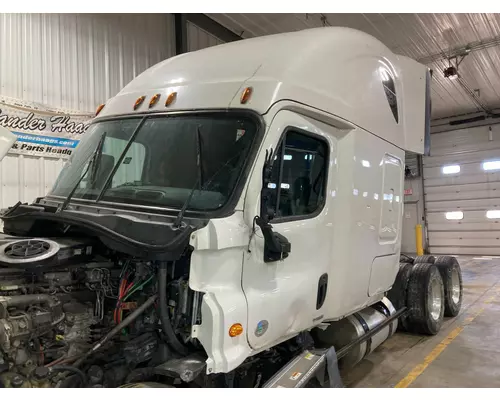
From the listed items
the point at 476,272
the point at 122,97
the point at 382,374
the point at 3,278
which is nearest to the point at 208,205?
the point at 3,278

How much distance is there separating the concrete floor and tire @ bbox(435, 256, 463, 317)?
0.56 ft

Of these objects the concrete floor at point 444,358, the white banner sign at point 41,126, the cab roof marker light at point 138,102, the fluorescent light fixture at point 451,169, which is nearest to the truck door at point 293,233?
the cab roof marker light at point 138,102

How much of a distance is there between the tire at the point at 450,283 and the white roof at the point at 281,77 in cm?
365

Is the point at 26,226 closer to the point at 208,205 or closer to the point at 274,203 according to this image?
the point at 208,205

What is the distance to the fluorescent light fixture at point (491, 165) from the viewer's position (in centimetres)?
1545

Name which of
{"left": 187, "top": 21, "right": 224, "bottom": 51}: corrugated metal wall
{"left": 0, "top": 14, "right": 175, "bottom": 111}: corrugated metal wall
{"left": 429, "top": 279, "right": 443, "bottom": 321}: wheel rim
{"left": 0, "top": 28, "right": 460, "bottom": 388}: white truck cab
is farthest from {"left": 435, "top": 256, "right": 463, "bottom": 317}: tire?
{"left": 0, "top": 14, "right": 175, "bottom": 111}: corrugated metal wall

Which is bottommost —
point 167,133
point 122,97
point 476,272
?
point 476,272

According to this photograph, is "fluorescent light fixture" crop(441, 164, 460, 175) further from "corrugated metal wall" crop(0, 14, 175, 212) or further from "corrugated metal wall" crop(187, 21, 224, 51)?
"corrugated metal wall" crop(0, 14, 175, 212)

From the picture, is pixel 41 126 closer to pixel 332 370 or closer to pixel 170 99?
pixel 170 99

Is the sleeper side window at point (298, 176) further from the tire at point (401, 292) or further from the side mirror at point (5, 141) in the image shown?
the tire at point (401, 292)

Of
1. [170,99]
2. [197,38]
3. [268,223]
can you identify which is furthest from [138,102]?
[197,38]

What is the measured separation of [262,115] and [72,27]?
615cm

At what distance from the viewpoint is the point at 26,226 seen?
3.23 m

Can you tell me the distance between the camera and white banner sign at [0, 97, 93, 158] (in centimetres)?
676
